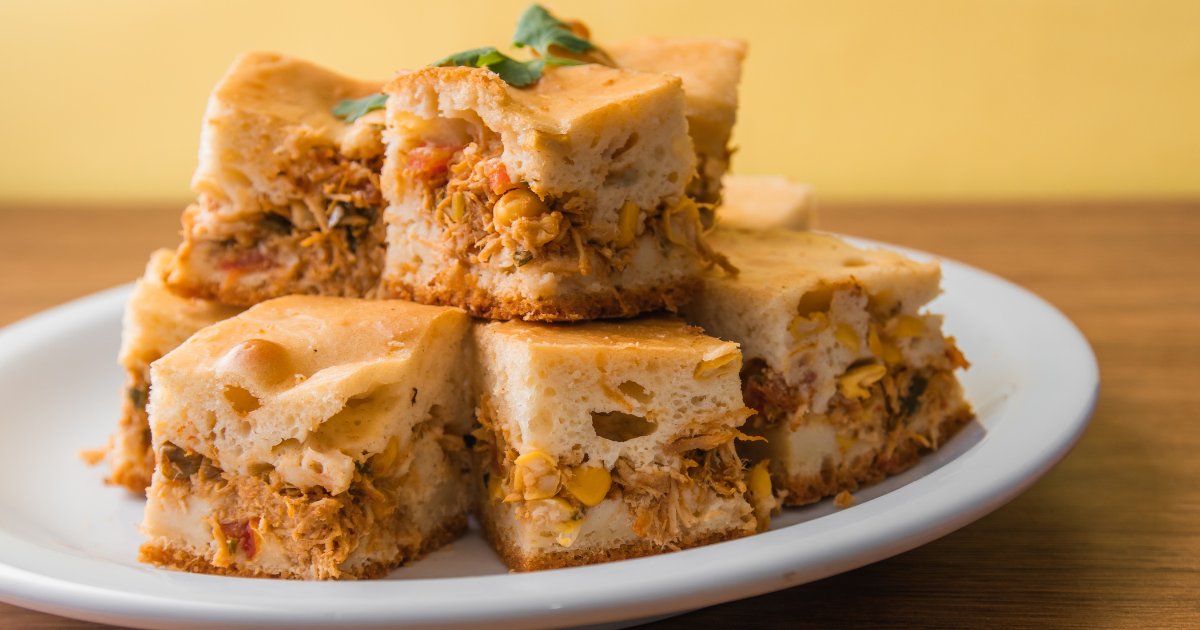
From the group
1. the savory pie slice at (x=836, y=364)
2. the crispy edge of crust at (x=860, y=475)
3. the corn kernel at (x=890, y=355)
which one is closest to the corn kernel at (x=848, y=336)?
the savory pie slice at (x=836, y=364)

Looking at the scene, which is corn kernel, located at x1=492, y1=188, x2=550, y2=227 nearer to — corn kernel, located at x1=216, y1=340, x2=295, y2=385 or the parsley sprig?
the parsley sprig

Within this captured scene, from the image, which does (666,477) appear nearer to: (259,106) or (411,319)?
(411,319)

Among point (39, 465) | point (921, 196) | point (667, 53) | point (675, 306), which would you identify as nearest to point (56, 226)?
point (39, 465)

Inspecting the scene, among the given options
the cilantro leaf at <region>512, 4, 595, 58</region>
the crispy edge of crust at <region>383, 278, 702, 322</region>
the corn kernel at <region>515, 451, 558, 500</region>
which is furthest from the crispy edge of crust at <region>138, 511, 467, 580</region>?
the cilantro leaf at <region>512, 4, 595, 58</region>

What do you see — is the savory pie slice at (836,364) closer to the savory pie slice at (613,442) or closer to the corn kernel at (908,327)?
the corn kernel at (908,327)

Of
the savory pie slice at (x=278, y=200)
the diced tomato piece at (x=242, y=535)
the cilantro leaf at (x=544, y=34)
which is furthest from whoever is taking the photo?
the cilantro leaf at (x=544, y=34)
